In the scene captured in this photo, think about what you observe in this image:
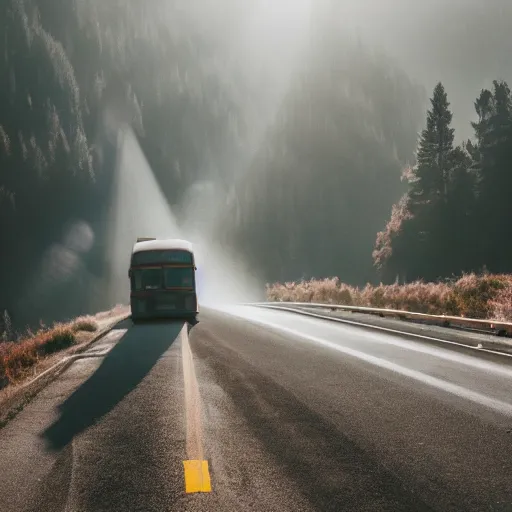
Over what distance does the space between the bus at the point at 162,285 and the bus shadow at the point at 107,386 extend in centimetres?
555

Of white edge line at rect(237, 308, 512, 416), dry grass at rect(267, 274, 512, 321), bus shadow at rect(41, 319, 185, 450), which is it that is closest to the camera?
bus shadow at rect(41, 319, 185, 450)

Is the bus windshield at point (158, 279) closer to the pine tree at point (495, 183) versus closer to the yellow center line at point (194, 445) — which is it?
the yellow center line at point (194, 445)

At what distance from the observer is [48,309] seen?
15775cm

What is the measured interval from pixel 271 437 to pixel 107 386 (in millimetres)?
3549

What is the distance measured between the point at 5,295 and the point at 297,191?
100134mm

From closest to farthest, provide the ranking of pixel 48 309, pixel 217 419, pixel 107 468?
pixel 107 468, pixel 217 419, pixel 48 309

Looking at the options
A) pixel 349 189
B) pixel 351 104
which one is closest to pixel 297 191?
pixel 349 189

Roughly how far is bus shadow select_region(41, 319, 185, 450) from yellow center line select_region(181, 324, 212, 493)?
881 mm

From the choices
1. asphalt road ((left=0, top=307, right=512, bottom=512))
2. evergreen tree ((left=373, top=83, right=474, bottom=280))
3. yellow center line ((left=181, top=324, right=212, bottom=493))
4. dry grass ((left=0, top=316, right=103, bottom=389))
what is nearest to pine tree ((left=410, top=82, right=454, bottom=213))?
evergreen tree ((left=373, top=83, right=474, bottom=280))

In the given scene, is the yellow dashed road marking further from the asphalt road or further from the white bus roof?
the white bus roof

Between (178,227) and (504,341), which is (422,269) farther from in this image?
(178,227)

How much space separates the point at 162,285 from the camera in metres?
19.1

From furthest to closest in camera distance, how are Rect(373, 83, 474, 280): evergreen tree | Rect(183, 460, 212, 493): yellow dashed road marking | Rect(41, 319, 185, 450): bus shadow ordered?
Rect(373, 83, 474, 280): evergreen tree
Rect(41, 319, 185, 450): bus shadow
Rect(183, 460, 212, 493): yellow dashed road marking

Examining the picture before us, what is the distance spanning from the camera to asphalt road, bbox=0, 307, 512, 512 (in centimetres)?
359
